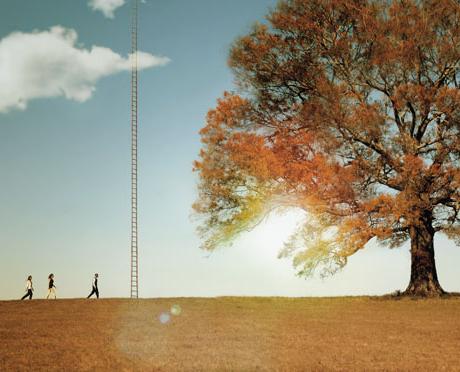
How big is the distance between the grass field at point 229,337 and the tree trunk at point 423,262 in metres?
3.13

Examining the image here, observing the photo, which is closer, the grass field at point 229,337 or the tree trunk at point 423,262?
the grass field at point 229,337

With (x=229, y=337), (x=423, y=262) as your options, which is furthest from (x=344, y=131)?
(x=229, y=337)

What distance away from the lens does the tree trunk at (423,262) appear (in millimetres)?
26000

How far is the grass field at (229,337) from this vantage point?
10117 mm

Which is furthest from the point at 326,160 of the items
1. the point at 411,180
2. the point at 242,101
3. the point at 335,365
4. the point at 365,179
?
the point at 335,365

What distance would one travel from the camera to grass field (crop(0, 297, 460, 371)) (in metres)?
10.1

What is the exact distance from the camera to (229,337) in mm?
13328

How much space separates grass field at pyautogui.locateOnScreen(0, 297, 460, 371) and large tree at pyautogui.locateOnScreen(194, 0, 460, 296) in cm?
433

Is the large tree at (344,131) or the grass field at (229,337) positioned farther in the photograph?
the large tree at (344,131)

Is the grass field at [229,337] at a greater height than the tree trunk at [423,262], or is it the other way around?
the tree trunk at [423,262]

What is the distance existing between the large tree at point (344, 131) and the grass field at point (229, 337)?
14.2 ft

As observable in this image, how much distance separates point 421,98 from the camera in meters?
24.8

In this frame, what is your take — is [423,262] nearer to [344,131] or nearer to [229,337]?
[344,131]

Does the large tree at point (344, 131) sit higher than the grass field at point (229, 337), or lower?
higher
